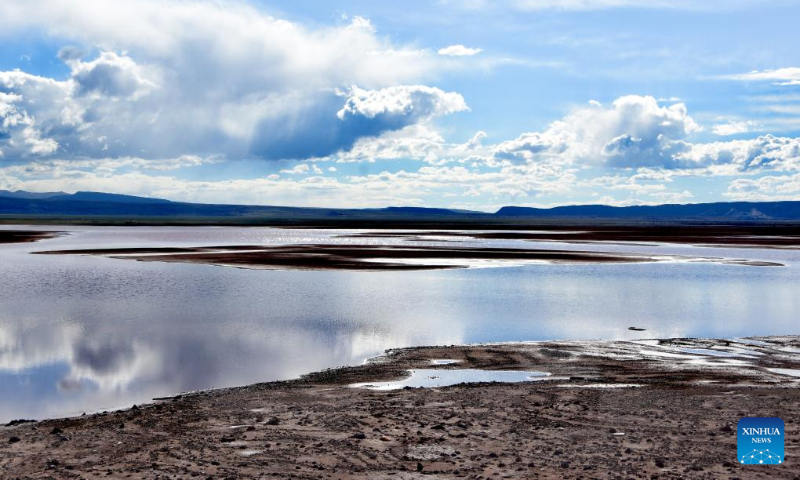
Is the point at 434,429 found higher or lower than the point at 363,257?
higher

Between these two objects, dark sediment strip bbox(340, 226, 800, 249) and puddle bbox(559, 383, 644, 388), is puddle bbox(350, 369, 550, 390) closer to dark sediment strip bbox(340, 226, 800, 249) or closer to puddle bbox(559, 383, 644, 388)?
puddle bbox(559, 383, 644, 388)

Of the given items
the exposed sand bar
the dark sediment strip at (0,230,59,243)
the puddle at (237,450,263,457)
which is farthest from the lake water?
the dark sediment strip at (0,230,59,243)

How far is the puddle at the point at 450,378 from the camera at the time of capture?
16266 mm

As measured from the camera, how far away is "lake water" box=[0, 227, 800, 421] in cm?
1808

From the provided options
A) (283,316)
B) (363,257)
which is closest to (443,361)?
(283,316)

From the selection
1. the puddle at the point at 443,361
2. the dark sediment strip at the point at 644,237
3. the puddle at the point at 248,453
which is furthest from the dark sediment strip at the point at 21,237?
the puddle at the point at 248,453

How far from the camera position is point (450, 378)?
17.2 meters

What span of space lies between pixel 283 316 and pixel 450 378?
39.5 ft

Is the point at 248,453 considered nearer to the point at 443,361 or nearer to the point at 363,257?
the point at 443,361

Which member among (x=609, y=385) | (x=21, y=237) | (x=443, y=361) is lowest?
(x=21, y=237)

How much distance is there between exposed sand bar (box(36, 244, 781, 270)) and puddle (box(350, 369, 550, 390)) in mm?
31931

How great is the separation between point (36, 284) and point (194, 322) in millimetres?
16642

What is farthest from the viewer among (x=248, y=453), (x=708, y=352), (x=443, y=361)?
(x=708, y=352)

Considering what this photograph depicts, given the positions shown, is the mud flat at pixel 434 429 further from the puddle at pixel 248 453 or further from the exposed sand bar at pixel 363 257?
the exposed sand bar at pixel 363 257
